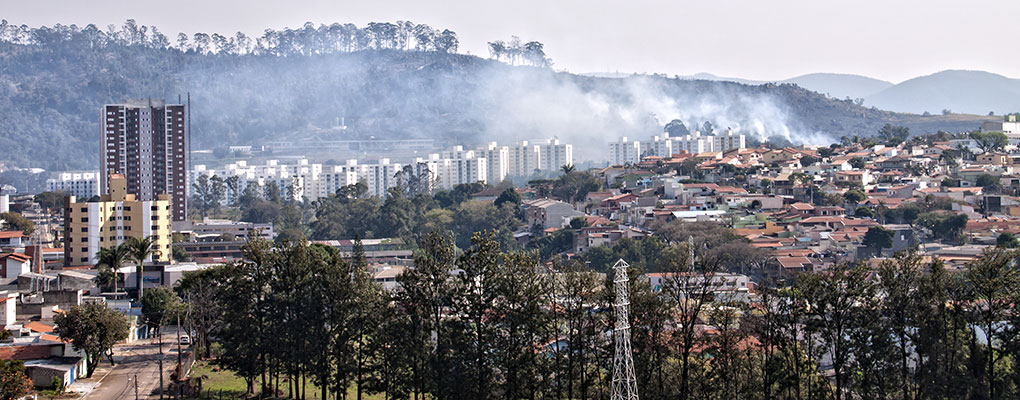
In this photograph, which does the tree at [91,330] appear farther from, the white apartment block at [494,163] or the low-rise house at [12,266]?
the white apartment block at [494,163]

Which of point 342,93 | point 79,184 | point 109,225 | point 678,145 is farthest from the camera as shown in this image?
point 342,93

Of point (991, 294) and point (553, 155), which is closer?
point (991, 294)

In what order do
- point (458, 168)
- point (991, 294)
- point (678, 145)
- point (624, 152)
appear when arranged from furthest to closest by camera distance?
point (624, 152)
point (678, 145)
point (458, 168)
point (991, 294)

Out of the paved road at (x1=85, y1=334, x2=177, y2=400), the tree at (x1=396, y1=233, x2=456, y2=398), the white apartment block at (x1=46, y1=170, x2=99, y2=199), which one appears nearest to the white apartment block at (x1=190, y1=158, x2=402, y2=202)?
the white apartment block at (x1=46, y1=170, x2=99, y2=199)

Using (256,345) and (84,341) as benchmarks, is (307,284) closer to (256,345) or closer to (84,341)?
(256,345)

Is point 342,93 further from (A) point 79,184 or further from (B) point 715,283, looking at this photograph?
(B) point 715,283

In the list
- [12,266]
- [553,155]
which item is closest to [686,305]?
[12,266]

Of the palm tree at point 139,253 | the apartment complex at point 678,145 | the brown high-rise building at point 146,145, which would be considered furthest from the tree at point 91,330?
the apartment complex at point 678,145

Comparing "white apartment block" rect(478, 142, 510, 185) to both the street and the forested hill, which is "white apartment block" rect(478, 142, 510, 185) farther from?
the street

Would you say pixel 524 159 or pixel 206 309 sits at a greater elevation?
pixel 524 159
